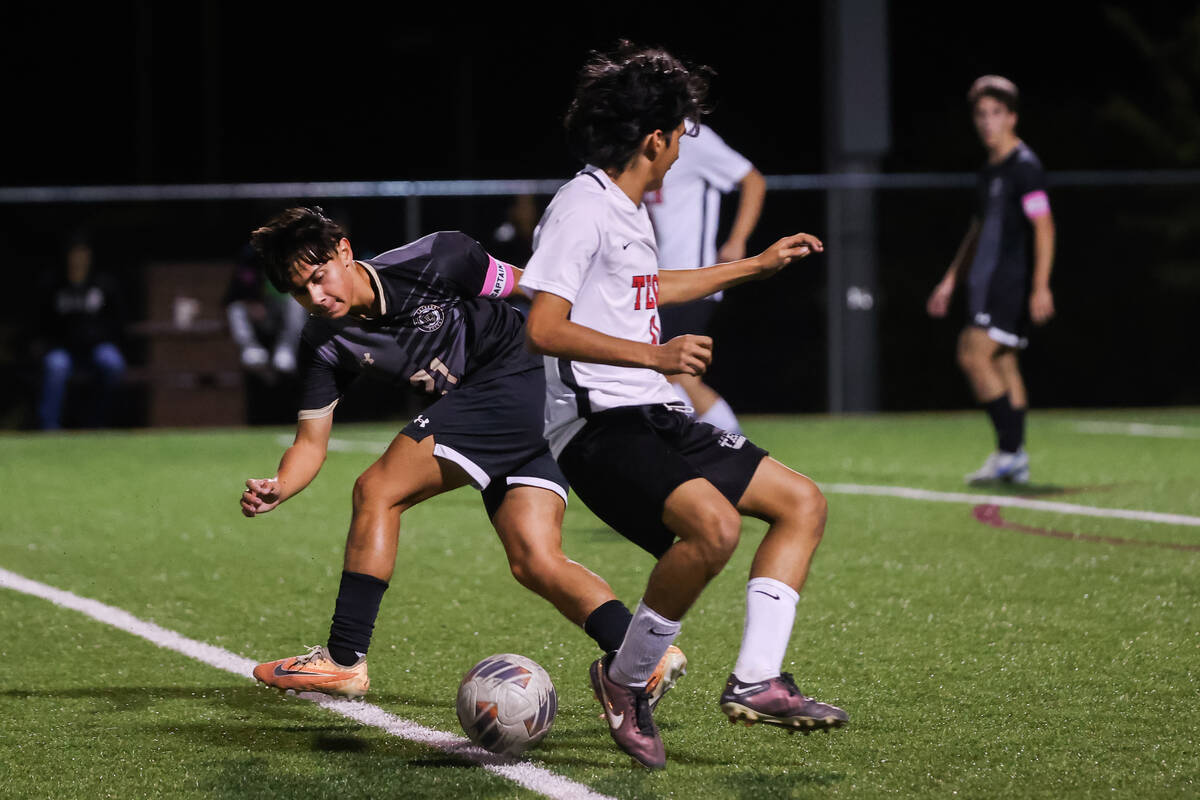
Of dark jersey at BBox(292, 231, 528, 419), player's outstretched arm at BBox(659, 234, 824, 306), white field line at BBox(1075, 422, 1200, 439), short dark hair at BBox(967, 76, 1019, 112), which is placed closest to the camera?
player's outstretched arm at BBox(659, 234, 824, 306)

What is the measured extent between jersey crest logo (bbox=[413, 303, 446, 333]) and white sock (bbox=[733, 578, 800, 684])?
4.36 feet

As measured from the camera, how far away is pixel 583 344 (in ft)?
12.5

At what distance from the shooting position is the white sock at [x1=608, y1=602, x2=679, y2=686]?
3.99m

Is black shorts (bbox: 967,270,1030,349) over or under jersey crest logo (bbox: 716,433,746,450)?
over

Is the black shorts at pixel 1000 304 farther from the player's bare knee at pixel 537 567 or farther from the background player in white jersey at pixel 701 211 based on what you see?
the player's bare knee at pixel 537 567

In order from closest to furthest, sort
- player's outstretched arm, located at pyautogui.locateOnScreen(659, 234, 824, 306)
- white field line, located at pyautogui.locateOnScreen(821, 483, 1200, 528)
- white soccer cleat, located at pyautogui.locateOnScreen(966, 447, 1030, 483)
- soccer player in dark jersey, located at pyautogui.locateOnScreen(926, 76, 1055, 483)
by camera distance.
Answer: player's outstretched arm, located at pyautogui.locateOnScreen(659, 234, 824, 306) → white field line, located at pyautogui.locateOnScreen(821, 483, 1200, 528) → soccer player in dark jersey, located at pyautogui.locateOnScreen(926, 76, 1055, 483) → white soccer cleat, located at pyautogui.locateOnScreen(966, 447, 1030, 483)

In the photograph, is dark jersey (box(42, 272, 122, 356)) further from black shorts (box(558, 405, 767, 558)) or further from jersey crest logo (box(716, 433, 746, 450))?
jersey crest logo (box(716, 433, 746, 450))

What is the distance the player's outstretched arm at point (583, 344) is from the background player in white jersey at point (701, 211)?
3834 mm

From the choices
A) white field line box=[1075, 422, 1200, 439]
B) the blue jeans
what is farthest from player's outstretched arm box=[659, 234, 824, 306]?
the blue jeans

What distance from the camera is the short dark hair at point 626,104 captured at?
4.01 meters

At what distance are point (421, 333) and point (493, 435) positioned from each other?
374 millimetres

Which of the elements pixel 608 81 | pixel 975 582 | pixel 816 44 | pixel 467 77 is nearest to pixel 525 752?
pixel 608 81

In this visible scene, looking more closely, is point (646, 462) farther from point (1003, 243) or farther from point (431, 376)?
point (1003, 243)

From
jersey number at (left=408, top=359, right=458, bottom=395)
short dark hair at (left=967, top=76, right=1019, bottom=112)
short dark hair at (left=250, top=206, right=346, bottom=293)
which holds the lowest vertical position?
jersey number at (left=408, top=359, right=458, bottom=395)
